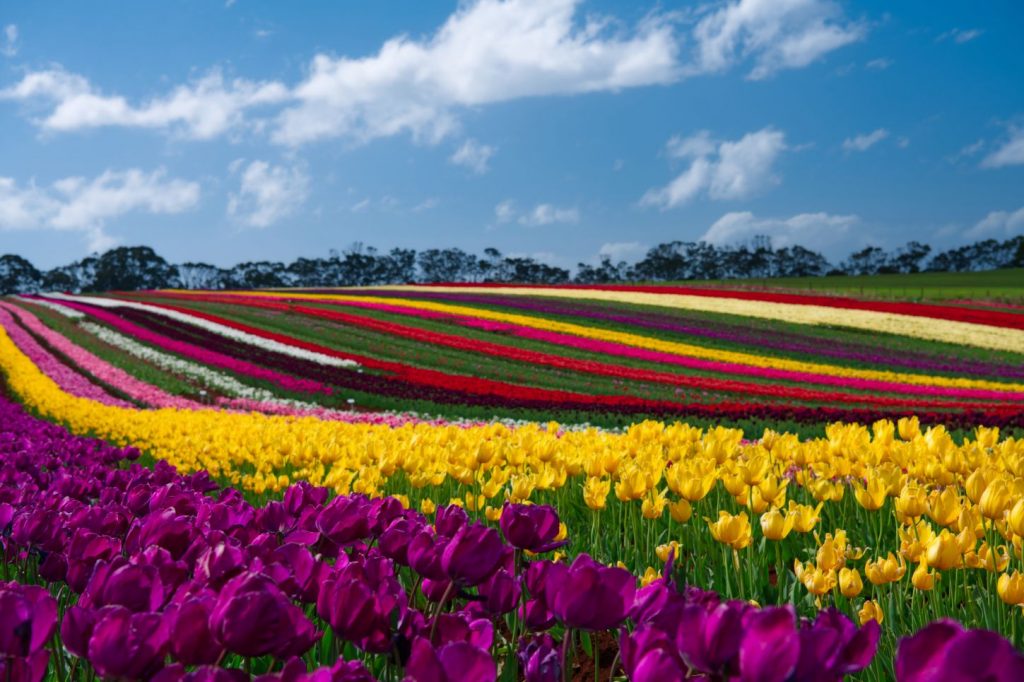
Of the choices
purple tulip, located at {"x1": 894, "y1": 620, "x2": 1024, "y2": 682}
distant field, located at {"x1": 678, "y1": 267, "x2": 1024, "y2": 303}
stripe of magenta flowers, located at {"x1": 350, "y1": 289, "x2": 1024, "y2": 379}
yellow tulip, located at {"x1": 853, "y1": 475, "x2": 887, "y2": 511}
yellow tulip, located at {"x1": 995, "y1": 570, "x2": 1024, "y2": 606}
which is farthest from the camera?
distant field, located at {"x1": 678, "y1": 267, "x2": 1024, "y2": 303}

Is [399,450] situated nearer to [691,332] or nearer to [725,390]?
[725,390]

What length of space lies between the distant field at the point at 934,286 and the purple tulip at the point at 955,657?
50348 millimetres

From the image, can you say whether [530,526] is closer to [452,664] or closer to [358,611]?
[358,611]

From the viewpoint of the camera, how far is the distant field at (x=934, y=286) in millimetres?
46969

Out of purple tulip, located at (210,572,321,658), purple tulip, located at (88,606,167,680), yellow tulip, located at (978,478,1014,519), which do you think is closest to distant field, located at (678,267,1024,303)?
yellow tulip, located at (978,478,1014,519)

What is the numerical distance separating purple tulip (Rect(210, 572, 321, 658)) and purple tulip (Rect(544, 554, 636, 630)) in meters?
0.42

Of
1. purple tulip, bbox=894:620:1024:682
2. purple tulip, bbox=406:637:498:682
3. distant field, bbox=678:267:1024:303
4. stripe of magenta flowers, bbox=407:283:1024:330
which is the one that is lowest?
stripe of magenta flowers, bbox=407:283:1024:330

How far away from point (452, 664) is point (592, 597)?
0.32 metres

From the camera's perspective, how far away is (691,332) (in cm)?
3180

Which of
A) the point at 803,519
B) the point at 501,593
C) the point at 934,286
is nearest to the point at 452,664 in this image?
the point at 501,593

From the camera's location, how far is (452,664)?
1.06 metres

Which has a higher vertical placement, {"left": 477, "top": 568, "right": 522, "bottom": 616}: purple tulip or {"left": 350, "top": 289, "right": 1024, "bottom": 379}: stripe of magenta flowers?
{"left": 477, "top": 568, "right": 522, "bottom": 616}: purple tulip

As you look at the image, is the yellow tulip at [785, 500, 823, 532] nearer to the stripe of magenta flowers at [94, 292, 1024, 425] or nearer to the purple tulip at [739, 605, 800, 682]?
the purple tulip at [739, 605, 800, 682]

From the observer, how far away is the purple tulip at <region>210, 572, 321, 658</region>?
1170mm
